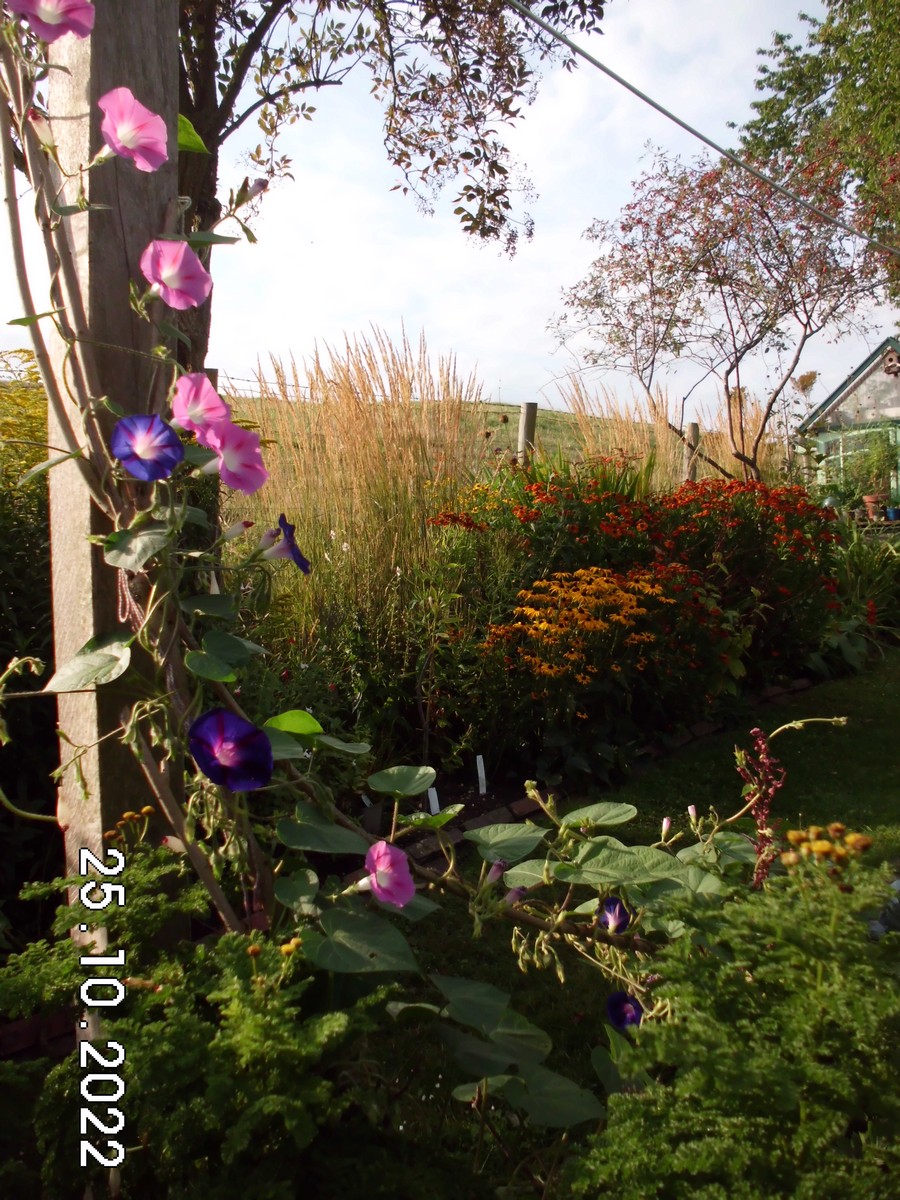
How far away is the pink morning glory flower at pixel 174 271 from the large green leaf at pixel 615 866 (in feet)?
3.14

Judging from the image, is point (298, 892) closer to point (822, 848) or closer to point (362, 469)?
point (822, 848)

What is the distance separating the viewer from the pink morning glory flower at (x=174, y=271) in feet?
3.93

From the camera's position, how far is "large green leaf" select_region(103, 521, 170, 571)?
3.67ft

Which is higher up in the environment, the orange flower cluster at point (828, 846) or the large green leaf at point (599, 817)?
the orange flower cluster at point (828, 846)

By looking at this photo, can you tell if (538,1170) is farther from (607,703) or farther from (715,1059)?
(607,703)

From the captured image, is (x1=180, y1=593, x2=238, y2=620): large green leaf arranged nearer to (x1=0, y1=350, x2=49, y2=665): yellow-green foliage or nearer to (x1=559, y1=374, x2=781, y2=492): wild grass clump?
(x1=0, y1=350, x2=49, y2=665): yellow-green foliage

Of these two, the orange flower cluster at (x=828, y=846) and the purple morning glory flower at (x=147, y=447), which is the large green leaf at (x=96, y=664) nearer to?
the purple morning glory flower at (x=147, y=447)

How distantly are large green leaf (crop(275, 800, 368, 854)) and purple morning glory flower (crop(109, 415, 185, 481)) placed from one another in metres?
0.48

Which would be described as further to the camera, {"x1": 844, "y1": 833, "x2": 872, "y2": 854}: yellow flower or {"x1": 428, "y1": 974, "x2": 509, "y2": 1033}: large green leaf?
{"x1": 428, "y1": 974, "x2": 509, "y2": 1033}: large green leaf

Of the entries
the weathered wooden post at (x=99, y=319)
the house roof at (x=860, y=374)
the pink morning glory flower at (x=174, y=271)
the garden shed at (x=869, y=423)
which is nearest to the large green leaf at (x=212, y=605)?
the weathered wooden post at (x=99, y=319)

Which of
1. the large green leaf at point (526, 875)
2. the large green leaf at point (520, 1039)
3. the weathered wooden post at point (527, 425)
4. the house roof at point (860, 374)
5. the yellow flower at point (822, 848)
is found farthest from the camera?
the house roof at point (860, 374)

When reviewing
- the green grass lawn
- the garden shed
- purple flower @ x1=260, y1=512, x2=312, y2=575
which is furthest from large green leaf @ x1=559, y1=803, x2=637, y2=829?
the garden shed

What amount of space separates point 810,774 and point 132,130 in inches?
139

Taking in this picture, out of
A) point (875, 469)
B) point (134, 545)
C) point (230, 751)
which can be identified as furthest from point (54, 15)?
point (875, 469)
